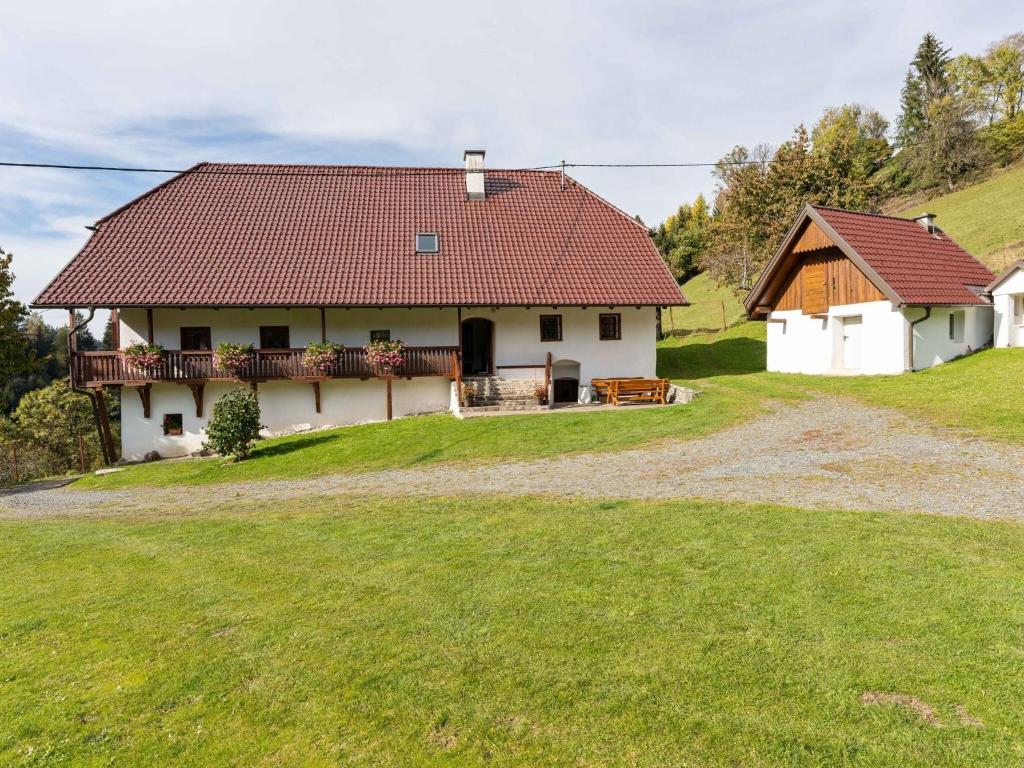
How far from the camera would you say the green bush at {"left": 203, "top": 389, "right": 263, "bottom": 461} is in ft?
57.1

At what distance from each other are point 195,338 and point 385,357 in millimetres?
6983

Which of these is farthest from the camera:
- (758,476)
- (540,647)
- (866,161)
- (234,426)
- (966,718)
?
(866,161)

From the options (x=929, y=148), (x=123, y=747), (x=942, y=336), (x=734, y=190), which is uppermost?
(x=929, y=148)

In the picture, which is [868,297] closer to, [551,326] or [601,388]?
[601,388]

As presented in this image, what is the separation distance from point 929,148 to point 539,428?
5909cm

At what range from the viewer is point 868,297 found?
22.4 meters

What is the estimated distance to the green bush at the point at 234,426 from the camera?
17.4m

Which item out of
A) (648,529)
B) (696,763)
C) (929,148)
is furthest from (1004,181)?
(696,763)

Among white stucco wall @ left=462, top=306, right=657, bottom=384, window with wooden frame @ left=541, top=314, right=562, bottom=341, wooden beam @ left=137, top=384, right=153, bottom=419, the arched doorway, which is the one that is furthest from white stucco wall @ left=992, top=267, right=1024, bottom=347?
wooden beam @ left=137, top=384, right=153, bottom=419

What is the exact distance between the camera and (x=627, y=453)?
1366 cm

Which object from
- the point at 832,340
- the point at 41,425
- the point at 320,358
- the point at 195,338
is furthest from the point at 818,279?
the point at 41,425

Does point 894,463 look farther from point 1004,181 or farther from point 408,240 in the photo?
point 1004,181

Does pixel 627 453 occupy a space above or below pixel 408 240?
below

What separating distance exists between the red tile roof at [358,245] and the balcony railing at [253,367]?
5.71 feet
